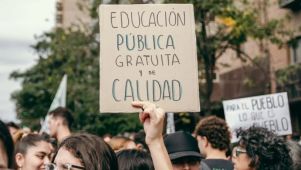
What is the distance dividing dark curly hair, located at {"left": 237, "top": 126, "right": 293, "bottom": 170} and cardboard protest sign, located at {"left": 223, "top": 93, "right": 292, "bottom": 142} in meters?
2.83

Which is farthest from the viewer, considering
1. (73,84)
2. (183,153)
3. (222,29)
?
(73,84)

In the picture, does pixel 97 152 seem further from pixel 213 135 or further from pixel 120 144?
pixel 120 144

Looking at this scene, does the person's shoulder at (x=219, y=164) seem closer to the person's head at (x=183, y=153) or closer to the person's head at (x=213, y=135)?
the person's head at (x=213, y=135)

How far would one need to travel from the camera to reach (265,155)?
12.1ft

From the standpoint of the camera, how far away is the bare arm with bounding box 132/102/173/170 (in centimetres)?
276

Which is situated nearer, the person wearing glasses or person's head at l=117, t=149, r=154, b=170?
the person wearing glasses

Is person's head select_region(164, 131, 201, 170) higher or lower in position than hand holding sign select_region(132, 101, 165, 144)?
lower

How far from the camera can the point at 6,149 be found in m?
2.71

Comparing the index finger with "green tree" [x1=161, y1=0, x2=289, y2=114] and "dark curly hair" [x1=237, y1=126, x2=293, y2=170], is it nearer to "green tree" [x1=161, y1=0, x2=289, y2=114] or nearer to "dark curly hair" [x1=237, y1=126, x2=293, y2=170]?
"dark curly hair" [x1=237, y1=126, x2=293, y2=170]

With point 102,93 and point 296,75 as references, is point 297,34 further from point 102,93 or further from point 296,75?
point 102,93

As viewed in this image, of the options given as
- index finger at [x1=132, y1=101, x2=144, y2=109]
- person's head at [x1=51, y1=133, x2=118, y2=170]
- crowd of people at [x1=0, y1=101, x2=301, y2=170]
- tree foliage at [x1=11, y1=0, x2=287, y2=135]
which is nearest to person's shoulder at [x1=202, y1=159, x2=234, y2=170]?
crowd of people at [x1=0, y1=101, x2=301, y2=170]

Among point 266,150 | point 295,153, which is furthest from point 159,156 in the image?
point 295,153

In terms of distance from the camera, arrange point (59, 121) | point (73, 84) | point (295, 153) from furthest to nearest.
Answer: point (73, 84) → point (59, 121) → point (295, 153)

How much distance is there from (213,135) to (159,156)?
2.33 meters
